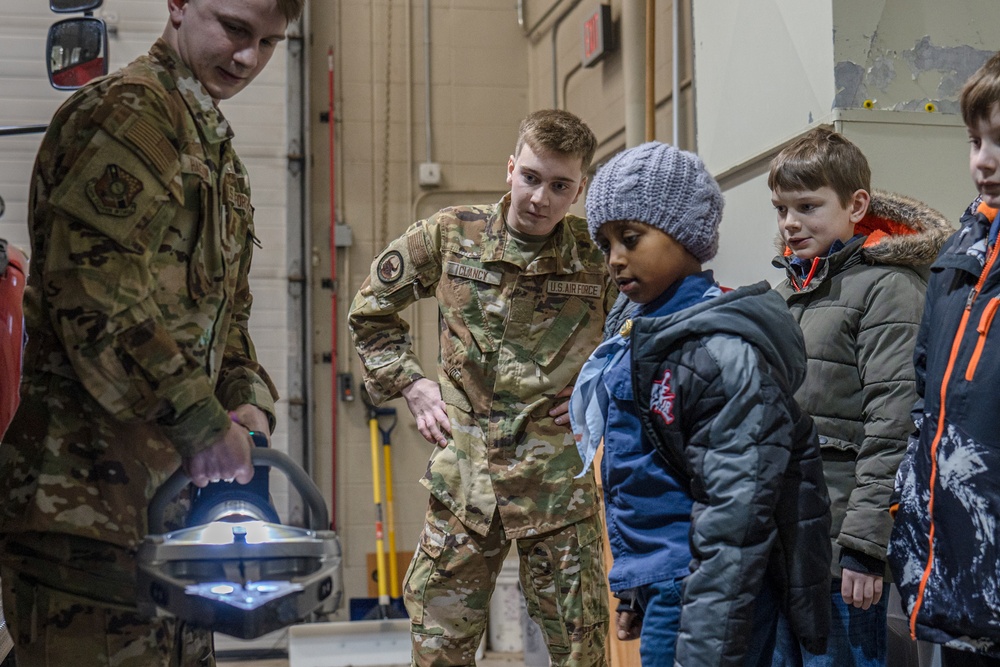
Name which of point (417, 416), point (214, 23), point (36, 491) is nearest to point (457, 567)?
point (417, 416)

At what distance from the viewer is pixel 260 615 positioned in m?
1.12

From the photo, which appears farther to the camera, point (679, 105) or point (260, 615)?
point (679, 105)

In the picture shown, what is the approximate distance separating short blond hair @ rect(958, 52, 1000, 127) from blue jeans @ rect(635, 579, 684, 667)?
0.85m

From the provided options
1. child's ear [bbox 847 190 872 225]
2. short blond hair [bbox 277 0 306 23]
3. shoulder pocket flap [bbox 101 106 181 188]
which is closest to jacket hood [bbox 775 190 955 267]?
child's ear [bbox 847 190 872 225]

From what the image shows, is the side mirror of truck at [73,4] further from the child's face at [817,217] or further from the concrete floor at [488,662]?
the concrete floor at [488,662]

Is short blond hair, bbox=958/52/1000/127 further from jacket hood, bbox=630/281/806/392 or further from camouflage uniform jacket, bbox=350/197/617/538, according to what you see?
camouflage uniform jacket, bbox=350/197/617/538

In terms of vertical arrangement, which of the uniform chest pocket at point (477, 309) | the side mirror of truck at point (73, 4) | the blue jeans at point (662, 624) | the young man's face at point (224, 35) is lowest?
the blue jeans at point (662, 624)

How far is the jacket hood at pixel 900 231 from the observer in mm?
2070

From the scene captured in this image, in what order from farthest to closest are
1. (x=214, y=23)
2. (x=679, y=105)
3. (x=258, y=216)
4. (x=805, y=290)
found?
1. (x=258, y=216)
2. (x=679, y=105)
3. (x=805, y=290)
4. (x=214, y=23)

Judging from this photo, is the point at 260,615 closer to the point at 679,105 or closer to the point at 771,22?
the point at 771,22

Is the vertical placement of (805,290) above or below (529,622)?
above

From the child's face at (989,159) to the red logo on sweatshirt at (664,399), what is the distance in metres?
0.57

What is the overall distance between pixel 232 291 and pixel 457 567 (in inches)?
41.0

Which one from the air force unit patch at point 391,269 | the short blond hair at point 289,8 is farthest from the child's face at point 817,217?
the short blond hair at point 289,8
